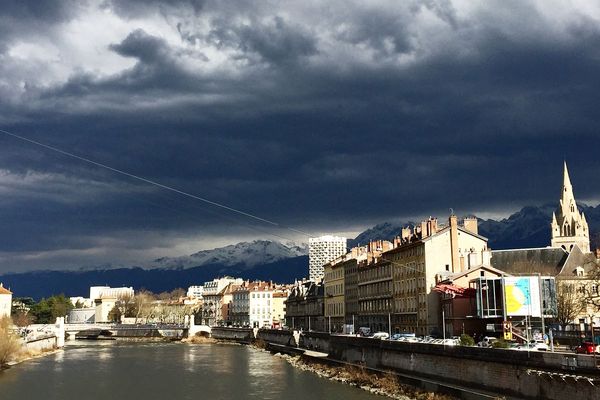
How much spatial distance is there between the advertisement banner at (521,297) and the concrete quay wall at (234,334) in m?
89.2

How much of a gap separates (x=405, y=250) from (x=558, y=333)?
39448 mm

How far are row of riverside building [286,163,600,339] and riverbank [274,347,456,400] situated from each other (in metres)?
11.7

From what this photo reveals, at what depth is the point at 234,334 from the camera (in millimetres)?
167125

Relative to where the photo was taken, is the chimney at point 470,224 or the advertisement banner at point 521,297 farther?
the chimney at point 470,224

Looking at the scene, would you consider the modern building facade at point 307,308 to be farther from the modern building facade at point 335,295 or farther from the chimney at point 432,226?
the chimney at point 432,226

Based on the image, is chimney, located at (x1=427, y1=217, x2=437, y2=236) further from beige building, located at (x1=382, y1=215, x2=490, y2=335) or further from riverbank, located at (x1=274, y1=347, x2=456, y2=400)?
riverbank, located at (x1=274, y1=347, x2=456, y2=400)

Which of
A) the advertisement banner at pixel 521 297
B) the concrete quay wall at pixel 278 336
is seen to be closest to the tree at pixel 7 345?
the concrete quay wall at pixel 278 336

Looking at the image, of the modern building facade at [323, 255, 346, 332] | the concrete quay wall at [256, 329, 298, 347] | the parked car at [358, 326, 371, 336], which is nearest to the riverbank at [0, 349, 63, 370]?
the concrete quay wall at [256, 329, 298, 347]

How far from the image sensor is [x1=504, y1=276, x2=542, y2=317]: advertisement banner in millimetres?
69625

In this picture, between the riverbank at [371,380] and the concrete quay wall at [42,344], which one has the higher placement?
the concrete quay wall at [42,344]

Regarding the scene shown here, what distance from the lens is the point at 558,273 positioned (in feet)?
332

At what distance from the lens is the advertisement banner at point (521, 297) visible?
6962 centimetres

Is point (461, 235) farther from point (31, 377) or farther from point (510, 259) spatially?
point (31, 377)

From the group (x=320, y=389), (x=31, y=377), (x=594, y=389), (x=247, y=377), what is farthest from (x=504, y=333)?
(x=31, y=377)
